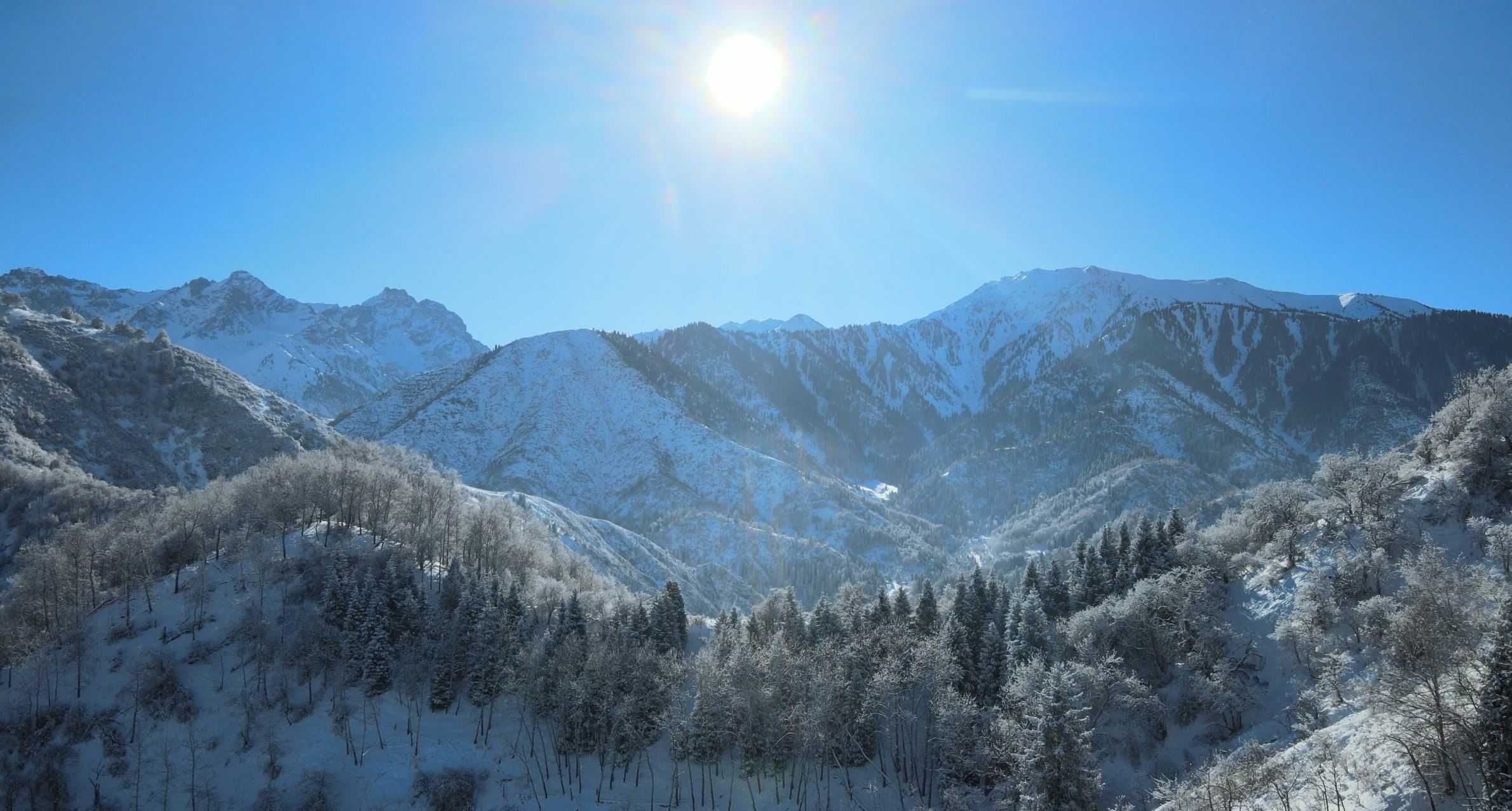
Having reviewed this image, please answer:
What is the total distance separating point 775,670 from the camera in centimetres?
7062

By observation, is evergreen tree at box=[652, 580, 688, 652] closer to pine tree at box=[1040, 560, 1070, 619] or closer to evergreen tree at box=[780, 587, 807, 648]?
evergreen tree at box=[780, 587, 807, 648]

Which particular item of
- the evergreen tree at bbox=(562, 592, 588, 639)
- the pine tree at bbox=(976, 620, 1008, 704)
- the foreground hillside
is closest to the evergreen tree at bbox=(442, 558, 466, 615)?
the foreground hillside

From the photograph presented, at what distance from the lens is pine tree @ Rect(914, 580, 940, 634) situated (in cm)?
8469

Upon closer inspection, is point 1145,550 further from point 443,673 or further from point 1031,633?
point 443,673

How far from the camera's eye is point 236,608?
84.5 meters

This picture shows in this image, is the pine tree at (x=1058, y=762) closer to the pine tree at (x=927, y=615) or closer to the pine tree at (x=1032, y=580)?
the pine tree at (x=927, y=615)

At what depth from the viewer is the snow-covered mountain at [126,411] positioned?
143875 mm

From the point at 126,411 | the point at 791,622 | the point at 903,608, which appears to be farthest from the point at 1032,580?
the point at 126,411

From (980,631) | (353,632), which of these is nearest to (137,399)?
(353,632)

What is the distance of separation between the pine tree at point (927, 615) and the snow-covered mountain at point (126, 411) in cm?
15476

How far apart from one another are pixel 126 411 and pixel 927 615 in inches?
7347

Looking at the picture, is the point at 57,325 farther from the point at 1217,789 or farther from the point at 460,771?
the point at 1217,789

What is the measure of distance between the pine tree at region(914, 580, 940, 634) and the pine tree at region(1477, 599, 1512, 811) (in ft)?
175

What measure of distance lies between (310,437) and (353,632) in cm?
13493
